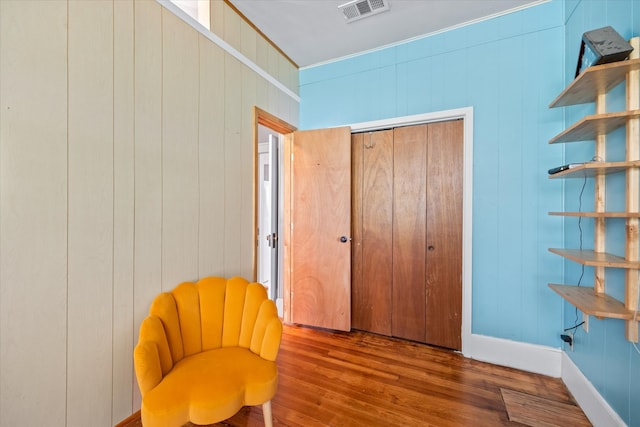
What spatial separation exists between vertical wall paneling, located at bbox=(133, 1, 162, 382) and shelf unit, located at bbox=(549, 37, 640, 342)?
228 centimetres

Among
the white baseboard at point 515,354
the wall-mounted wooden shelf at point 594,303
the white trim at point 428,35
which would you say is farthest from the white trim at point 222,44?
the white baseboard at point 515,354

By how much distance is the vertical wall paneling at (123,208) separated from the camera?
141 cm

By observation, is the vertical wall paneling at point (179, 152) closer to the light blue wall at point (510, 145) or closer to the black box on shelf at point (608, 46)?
the light blue wall at point (510, 145)

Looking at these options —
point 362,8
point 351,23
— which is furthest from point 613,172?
point 351,23

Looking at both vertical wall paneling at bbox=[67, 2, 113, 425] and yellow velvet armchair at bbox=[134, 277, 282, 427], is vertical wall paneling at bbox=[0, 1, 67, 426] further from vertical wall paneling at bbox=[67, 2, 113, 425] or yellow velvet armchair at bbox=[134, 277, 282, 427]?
yellow velvet armchair at bbox=[134, 277, 282, 427]

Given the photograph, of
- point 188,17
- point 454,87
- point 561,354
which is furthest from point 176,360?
point 454,87

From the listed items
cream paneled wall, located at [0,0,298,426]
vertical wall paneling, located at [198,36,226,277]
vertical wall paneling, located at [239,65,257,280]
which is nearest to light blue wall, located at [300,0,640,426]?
vertical wall paneling, located at [239,65,257,280]

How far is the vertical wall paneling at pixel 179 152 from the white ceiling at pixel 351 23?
70 centimetres

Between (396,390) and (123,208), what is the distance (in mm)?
2062

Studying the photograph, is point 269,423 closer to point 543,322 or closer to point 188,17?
point 543,322

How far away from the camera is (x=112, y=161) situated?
139 centimetres

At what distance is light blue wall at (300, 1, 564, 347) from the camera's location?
209 cm

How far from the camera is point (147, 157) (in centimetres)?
155

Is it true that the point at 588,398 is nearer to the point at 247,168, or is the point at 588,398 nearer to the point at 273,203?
the point at 247,168
